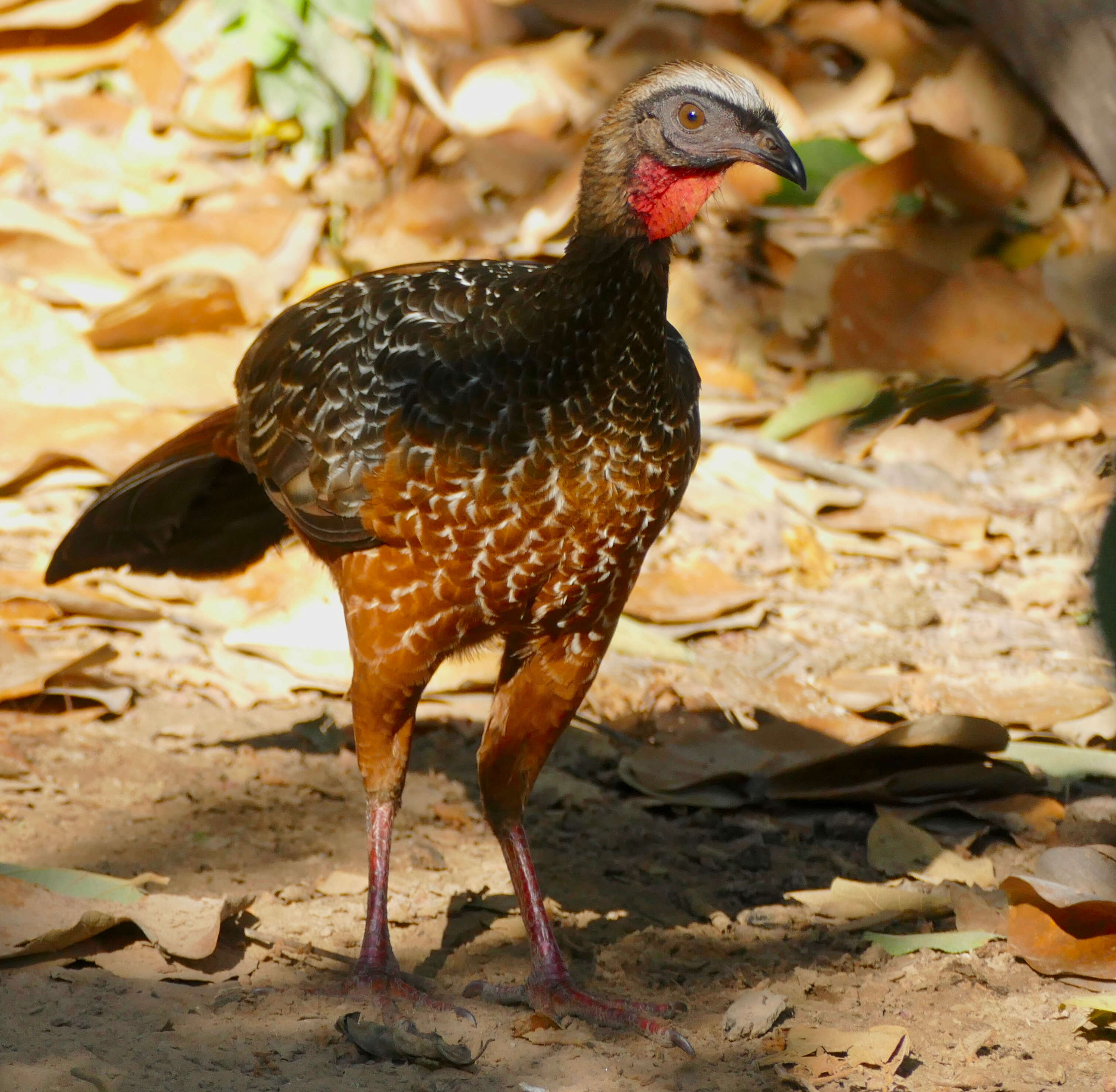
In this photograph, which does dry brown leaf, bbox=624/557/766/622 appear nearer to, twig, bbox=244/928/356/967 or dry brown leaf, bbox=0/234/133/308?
twig, bbox=244/928/356/967

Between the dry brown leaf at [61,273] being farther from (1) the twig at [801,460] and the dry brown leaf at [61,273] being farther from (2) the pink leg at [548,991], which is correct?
(2) the pink leg at [548,991]

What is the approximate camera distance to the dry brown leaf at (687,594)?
5121mm

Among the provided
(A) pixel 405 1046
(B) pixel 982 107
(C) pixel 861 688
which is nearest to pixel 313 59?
(B) pixel 982 107

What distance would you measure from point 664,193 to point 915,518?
286 centimetres

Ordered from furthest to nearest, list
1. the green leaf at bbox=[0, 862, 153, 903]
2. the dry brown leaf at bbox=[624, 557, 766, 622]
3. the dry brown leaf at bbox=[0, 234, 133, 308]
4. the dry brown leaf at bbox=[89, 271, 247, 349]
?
the dry brown leaf at bbox=[0, 234, 133, 308]
the dry brown leaf at bbox=[89, 271, 247, 349]
the dry brown leaf at bbox=[624, 557, 766, 622]
the green leaf at bbox=[0, 862, 153, 903]

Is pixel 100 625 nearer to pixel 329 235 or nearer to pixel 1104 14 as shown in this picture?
pixel 329 235

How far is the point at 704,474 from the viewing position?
596 centimetres

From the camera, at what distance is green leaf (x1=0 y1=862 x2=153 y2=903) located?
3.33 metres

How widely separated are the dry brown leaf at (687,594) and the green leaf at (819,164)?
1981 millimetres

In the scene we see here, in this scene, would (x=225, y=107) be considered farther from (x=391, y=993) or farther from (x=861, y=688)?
(x=391, y=993)

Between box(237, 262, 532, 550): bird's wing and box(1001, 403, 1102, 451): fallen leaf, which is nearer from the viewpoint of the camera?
box(237, 262, 532, 550): bird's wing

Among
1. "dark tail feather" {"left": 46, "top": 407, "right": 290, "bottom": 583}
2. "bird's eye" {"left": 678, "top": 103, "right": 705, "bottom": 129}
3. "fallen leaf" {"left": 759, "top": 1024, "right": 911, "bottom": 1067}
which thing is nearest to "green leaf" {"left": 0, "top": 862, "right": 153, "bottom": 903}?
"dark tail feather" {"left": 46, "top": 407, "right": 290, "bottom": 583}

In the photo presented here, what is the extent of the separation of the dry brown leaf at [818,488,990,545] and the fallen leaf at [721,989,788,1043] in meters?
2.92

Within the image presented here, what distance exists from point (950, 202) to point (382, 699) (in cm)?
351
